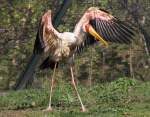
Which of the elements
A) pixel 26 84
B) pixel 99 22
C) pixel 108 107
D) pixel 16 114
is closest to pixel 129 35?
pixel 99 22

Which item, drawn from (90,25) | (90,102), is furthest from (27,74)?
(90,25)

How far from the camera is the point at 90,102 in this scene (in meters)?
8.80

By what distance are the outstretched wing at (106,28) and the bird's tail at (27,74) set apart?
2.47 meters

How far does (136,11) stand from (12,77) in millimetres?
2844

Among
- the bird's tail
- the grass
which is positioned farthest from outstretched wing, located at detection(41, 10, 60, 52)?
the bird's tail

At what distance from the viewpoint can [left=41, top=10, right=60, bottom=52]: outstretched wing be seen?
820 centimetres

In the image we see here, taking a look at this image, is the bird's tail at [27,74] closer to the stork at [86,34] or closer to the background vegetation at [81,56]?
the background vegetation at [81,56]

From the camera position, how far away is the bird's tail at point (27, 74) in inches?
428

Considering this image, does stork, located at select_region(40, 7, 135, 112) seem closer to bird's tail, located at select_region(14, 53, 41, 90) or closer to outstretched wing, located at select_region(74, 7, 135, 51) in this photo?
outstretched wing, located at select_region(74, 7, 135, 51)

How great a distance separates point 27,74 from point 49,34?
276 centimetres

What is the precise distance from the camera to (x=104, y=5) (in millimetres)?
11695

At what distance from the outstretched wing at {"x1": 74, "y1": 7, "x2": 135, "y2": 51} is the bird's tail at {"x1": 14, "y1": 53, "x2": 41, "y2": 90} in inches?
97.2

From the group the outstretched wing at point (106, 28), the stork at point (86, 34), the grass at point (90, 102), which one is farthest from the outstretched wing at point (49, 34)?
the grass at point (90, 102)

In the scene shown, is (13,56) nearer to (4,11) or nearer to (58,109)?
(4,11)
